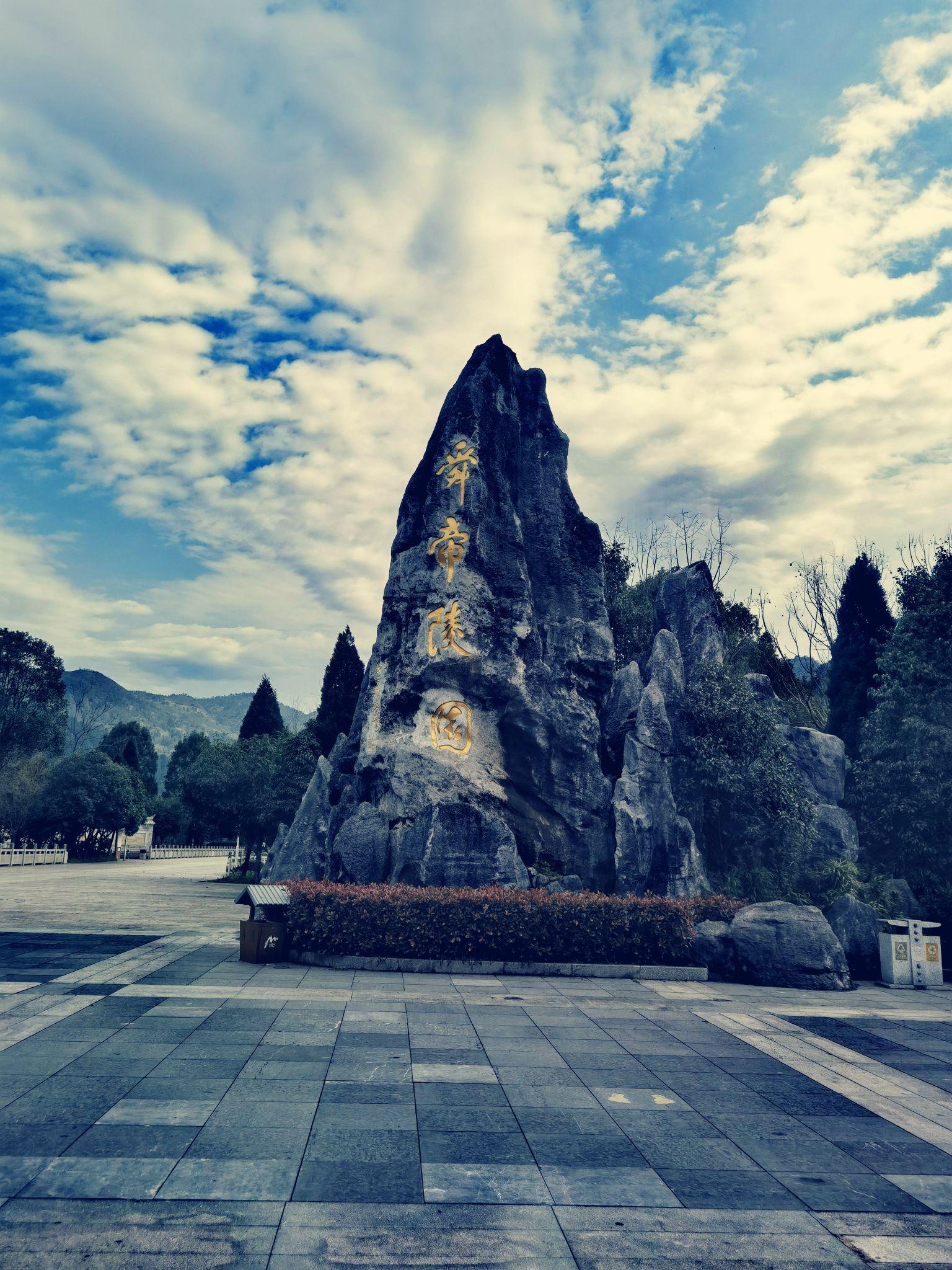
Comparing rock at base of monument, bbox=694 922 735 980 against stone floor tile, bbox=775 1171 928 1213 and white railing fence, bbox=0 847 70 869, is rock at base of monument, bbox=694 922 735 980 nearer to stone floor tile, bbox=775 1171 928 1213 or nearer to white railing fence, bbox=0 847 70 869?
stone floor tile, bbox=775 1171 928 1213

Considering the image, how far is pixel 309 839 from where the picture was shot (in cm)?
1952

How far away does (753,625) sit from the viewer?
3519 cm

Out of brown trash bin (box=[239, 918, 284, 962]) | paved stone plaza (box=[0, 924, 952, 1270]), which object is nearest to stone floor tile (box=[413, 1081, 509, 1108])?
paved stone plaza (box=[0, 924, 952, 1270])

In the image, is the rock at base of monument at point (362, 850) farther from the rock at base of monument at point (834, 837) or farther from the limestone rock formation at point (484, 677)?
the rock at base of monument at point (834, 837)

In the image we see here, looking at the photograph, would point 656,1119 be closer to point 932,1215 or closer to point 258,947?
point 932,1215

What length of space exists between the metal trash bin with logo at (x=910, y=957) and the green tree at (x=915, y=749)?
3.26 metres

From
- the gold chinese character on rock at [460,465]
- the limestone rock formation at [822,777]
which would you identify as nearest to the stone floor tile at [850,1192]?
the limestone rock formation at [822,777]

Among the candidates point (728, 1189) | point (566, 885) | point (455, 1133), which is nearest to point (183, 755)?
point (566, 885)

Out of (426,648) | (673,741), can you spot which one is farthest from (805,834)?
(426,648)

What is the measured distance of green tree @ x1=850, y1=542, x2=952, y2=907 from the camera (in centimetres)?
1612

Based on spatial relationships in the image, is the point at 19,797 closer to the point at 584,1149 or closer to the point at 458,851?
the point at 458,851

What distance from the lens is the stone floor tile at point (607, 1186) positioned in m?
4.61

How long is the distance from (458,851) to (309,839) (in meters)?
6.27

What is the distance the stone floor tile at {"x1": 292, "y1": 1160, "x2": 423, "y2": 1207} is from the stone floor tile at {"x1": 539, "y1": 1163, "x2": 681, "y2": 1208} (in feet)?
2.78
